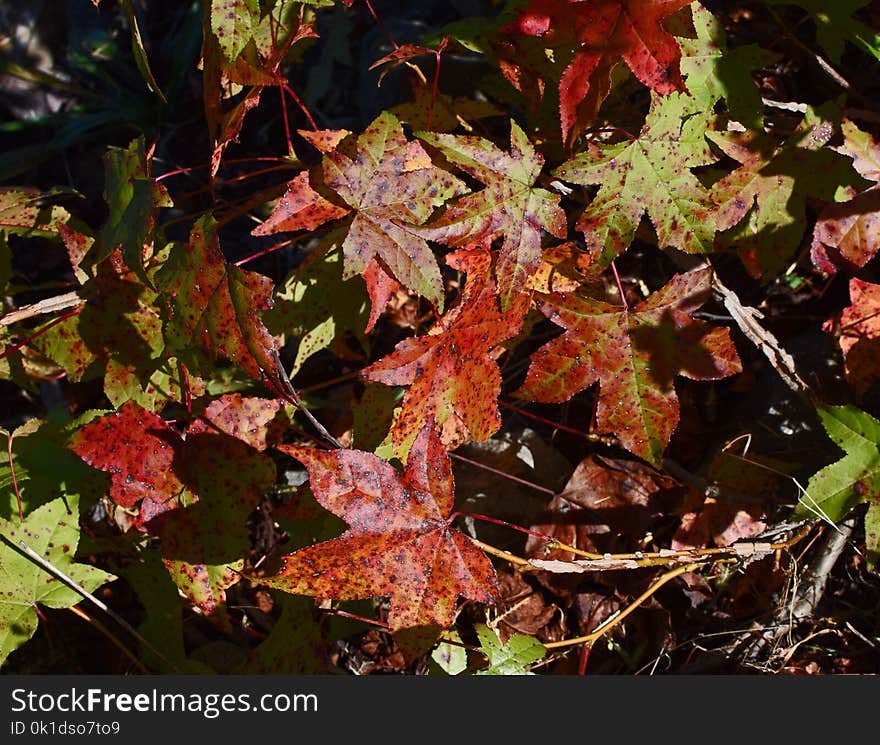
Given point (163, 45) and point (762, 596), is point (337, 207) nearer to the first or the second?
point (762, 596)

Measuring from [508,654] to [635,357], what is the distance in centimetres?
64

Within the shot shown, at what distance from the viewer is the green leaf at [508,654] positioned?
5.17 feet

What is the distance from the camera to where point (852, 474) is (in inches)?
56.1

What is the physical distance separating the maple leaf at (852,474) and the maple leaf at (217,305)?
983mm

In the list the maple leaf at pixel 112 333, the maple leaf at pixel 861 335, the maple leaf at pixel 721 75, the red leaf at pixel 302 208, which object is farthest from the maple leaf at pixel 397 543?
the maple leaf at pixel 861 335

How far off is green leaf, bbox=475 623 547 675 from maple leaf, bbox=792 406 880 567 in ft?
1.96

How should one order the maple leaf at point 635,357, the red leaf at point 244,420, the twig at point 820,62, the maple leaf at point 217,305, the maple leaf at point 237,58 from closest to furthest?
the maple leaf at point 217,305, the maple leaf at point 237,58, the maple leaf at point 635,357, the red leaf at point 244,420, the twig at point 820,62

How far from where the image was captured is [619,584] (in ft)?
6.13

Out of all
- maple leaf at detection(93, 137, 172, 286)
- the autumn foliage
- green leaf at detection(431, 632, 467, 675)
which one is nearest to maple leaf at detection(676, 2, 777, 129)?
the autumn foliage

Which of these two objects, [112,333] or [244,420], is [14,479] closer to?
[112,333]

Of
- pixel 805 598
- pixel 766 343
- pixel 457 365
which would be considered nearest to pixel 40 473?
pixel 457 365

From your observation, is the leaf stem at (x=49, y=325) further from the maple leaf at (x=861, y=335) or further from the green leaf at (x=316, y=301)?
→ the maple leaf at (x=861, y=335)

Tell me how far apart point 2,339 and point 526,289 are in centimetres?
114

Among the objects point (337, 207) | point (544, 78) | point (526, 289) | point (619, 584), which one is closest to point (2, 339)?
point (337, 207)
